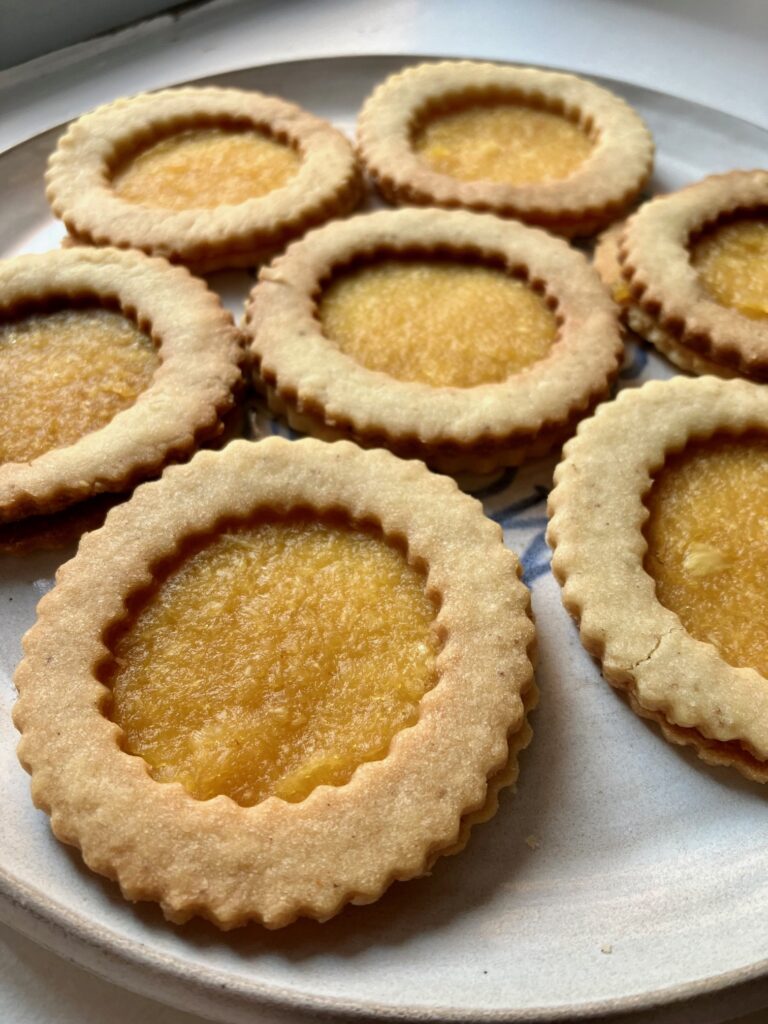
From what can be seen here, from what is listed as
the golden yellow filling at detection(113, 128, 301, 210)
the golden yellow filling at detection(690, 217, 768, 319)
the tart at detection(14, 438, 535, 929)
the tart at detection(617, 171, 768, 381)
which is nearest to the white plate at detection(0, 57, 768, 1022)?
the tart at detection(14, 438, 535, 929)

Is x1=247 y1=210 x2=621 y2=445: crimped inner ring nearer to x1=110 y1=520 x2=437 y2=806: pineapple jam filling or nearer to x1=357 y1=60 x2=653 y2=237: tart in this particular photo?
x1=357 y1=60 x2=653 y2=237: tart

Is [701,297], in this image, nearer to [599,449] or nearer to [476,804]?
[599,449]

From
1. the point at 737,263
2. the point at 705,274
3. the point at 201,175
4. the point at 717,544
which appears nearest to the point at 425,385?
the point at 717,544

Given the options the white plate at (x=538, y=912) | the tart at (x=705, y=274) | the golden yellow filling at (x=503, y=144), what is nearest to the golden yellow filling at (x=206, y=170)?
the golden yellow filling at (x=503, y=144)

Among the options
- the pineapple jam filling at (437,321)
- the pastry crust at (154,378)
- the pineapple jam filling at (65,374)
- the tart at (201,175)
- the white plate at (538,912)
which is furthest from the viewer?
the tart at (201,175)

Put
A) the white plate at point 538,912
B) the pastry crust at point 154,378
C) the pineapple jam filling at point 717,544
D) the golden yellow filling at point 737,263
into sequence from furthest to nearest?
the golden yellow filling at point 737,263 → the pastry crust at point 154,378 → the pineapple jam filling at point 717,544 → the white plate at point 538,912

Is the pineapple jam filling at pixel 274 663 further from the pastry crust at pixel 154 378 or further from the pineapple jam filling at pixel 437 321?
the pineapple jam filling at pixel 437 321

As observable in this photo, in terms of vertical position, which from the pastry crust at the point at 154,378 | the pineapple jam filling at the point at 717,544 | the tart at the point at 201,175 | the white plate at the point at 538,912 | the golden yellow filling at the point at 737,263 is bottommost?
the white plate at the point at 538,912
